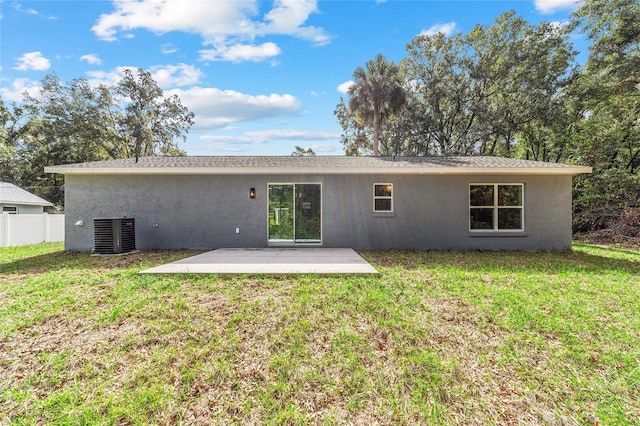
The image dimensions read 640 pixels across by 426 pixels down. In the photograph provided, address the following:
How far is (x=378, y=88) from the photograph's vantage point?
51.8 ft

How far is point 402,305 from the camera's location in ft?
13.9

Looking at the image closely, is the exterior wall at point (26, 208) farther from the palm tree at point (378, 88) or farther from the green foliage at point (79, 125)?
the palm tree at point (378, 88)

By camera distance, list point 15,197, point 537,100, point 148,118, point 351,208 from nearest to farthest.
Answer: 1. point 351,208
2. point 15,197
3. point 537,100
4. point 148,118

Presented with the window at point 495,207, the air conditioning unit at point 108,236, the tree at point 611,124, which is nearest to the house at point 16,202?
the air conditioning unit at point 108,236

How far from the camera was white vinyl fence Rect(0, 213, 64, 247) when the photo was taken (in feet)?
35.8

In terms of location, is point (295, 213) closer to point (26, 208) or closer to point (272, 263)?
point (272, 263)

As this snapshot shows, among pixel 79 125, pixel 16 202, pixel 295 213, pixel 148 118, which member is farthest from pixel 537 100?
pixel 79 125

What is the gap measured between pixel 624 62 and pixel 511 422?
57.9ft

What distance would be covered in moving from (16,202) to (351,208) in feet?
58.0

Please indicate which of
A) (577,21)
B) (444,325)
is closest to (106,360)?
(444,325)

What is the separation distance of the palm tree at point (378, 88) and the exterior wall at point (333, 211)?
28.7 feet

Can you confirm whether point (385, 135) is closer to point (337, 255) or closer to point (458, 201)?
point (458, 201)

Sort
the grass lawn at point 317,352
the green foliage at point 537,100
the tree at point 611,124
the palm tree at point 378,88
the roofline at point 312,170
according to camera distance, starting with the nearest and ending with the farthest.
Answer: the grass lawn at point 317,352 → the roofline at point 312,170 → the tree at point 611,124 → the green foliage at point 537,100 → the palm tree at point 378,88

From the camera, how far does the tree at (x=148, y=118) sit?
22.2 metres
